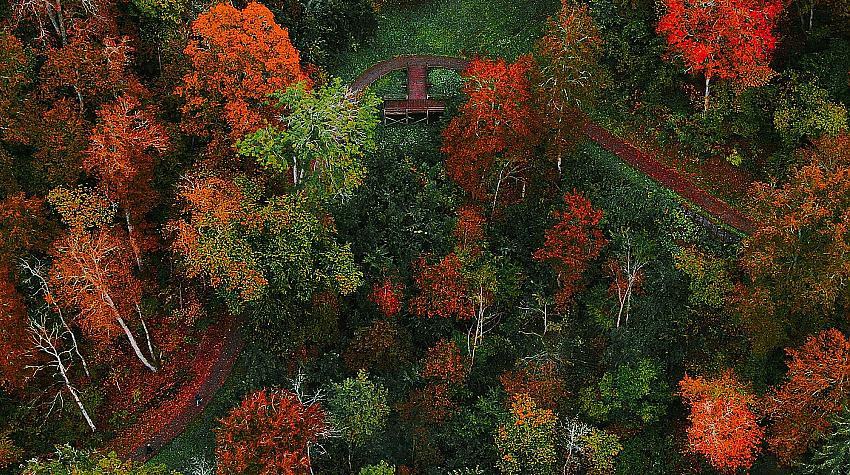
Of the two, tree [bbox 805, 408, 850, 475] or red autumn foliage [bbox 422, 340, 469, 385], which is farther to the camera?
red autumn foliage [bbox 422, 340, 469, 385]

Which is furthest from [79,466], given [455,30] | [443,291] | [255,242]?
[455,30]

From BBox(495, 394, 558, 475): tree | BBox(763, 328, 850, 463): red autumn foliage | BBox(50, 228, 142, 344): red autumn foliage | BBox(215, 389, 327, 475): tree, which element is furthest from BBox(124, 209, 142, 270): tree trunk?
BBox(763, 328, 850, 463): red autumn foliage

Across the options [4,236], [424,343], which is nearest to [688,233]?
[424,343]

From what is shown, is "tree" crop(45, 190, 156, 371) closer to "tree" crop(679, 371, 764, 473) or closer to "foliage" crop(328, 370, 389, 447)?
"foliage" crop(328, 370, 389, 447)

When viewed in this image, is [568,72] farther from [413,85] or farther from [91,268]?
[91,268]

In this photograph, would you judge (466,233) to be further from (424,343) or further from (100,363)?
(100,363)

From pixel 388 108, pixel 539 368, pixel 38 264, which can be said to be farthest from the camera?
pixel 388 108

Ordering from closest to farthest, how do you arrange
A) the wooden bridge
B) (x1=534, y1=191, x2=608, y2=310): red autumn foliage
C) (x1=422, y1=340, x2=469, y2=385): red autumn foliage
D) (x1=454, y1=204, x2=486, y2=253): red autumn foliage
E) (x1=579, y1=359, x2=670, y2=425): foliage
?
(x1=579, y1=359, x2=670, y2=425): foliage
(x1=534, y1=191, x2=608, y2=310): red autumn foliage
(x1=422, y1=340, x2=469, y2=385): red autumn foliage
(x1=454, y1=204, x2=486, y2=253): red autumn foliage
the wooden bridge
